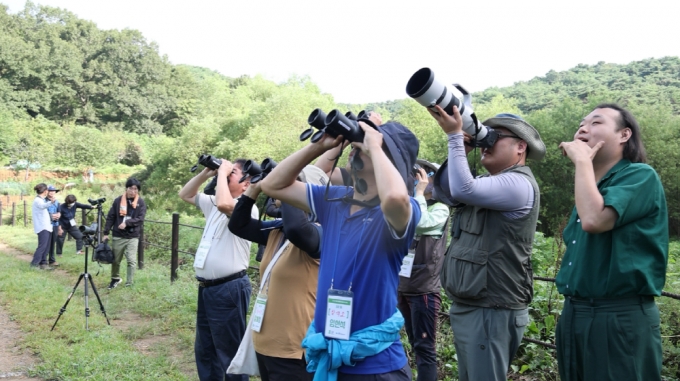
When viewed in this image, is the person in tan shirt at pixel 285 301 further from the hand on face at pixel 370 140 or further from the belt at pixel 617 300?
the belt at pixel 617 300

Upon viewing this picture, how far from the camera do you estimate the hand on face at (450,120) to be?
7.77ft

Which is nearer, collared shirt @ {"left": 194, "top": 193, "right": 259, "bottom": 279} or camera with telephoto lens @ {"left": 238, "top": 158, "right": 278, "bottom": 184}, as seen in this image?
camera with telephoto lens @ {"left": 238, "top": 158, "right": 278, "bottom": 184}

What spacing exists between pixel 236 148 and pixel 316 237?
18.8 metres

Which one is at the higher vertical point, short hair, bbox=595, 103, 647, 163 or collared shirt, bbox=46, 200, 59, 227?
short hair, bbox=595, 103, 647, 163

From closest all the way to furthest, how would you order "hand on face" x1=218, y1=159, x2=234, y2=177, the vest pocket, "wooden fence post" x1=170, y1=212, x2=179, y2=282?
the vest pocket, "hand on face" x1=218, y1=159, x2=234, y2=177, "wooden fence post" x1=170, y1=212, x2=179, y2=282

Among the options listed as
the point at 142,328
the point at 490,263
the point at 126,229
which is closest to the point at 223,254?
the point at 490,263

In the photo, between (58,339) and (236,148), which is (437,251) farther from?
(236,148)

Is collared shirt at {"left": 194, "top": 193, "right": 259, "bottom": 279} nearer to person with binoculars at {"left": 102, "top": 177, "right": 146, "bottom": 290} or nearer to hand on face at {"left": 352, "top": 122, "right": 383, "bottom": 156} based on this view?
hand on face at {"left": 352, "top": 122, "right": 383, "bottom": 156}

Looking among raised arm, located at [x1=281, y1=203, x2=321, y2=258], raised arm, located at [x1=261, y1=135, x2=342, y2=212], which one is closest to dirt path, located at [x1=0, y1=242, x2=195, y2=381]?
raised arm, located at [x1=281, y1=203, x2=321, y2=258]

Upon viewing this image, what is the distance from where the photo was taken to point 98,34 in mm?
63688

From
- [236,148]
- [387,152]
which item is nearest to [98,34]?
[236,148]

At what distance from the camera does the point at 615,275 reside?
7.21ft

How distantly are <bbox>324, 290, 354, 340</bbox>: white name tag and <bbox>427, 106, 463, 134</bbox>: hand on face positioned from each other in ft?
3.11

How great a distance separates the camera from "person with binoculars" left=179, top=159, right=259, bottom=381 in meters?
3.66
